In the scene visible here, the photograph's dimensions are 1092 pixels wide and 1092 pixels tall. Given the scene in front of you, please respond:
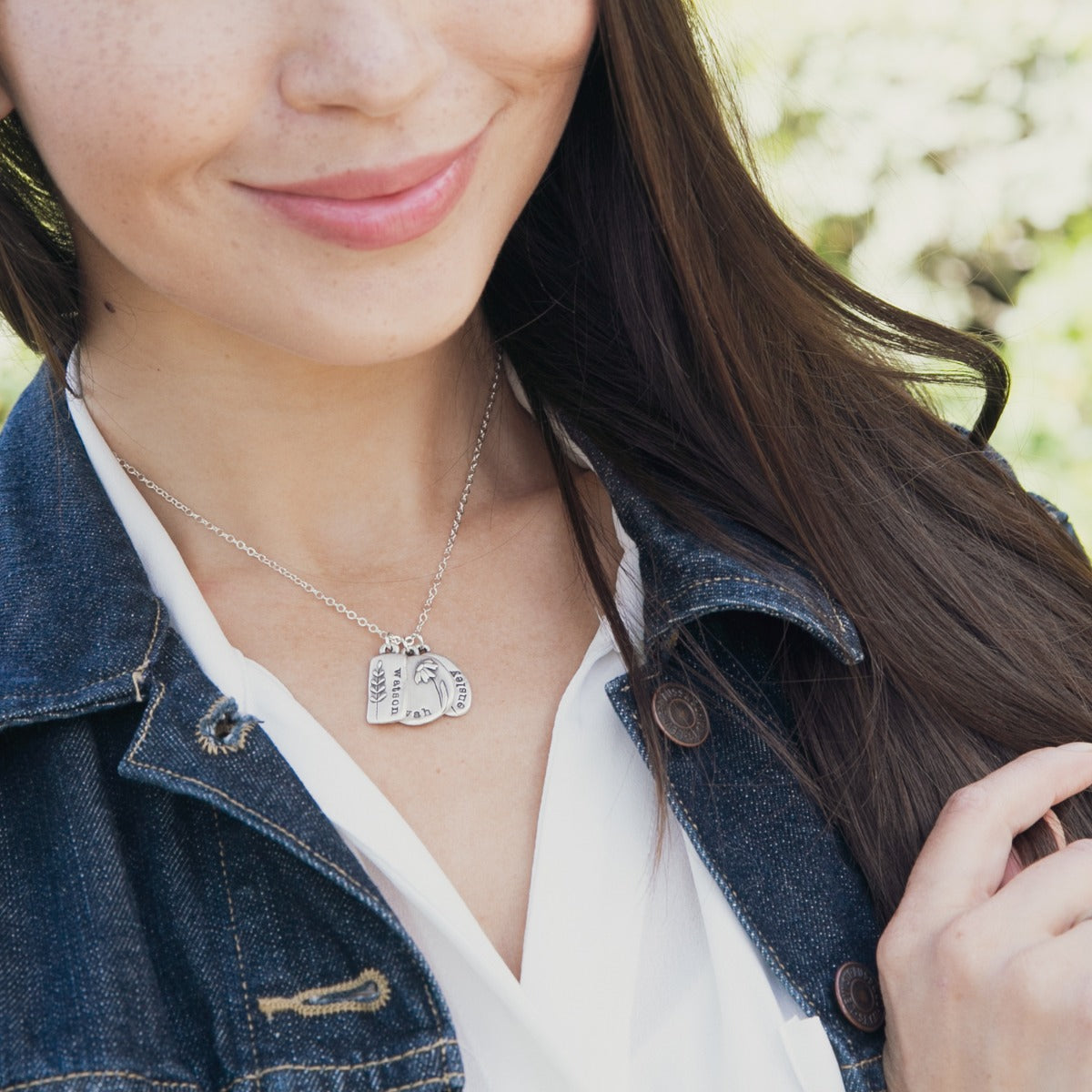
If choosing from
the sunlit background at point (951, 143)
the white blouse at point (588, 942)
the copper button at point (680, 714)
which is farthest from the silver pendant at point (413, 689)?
the sunlit background at point (951, 143)

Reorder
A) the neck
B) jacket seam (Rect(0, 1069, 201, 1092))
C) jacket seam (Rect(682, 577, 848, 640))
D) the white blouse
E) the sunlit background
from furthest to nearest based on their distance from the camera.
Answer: the sunlit background
the neck
jacket seam (Rect(682, 577, 848, 640))
the white blouse
jacket seam (Rect(0, 1069, 201, 1092))

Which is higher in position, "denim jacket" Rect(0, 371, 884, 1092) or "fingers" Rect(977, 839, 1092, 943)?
"denim jacket" Rect(0, 371, 884, 1092)

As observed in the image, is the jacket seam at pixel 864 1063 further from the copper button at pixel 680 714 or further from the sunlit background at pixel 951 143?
the sunlit background at pixel 951 143

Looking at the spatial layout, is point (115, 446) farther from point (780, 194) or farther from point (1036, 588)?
point (1036, 588)

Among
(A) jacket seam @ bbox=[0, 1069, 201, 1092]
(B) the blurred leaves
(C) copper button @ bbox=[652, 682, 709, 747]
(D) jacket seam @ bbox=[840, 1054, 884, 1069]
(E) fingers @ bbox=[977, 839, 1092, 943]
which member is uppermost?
(B) the blurred leaves

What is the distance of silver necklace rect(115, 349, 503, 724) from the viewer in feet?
5.28

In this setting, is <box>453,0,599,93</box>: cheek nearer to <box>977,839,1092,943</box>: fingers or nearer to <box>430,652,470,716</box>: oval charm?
<box>430,652,470,716</box>: oval charm

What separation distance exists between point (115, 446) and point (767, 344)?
81cm

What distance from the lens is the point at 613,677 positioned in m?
1.62

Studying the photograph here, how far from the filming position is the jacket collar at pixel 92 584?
1461mm

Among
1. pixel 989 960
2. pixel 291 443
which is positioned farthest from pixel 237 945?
pixel 989 960

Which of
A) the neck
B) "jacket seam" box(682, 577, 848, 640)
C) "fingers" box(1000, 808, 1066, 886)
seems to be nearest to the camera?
"fingers" box(1000, 808, 1066, 886)

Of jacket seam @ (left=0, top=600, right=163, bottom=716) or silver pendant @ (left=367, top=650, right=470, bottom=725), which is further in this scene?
silver pendant @ (left=367, top=650, right=470, bottom=725)

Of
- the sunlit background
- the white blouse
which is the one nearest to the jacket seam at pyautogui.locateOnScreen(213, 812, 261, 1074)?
the white blouse
